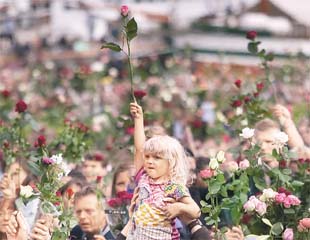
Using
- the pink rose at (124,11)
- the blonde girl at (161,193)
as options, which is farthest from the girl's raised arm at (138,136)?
the pink rose at (124,11)

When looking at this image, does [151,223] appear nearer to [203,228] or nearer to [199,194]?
[203,228]

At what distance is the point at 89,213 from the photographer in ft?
19.5

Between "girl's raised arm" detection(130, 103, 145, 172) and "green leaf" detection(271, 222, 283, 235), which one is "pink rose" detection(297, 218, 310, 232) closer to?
"green leaf" detection(271, 222, 283, 235)

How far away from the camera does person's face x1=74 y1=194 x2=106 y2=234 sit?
5902 millimetres

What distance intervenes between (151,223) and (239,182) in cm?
68

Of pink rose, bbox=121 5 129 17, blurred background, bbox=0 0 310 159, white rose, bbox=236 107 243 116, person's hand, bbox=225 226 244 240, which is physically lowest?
person's hand, bbox=225 226 244 240

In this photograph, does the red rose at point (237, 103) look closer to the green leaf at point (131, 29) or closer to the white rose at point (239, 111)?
the white rose at point (239, 111)

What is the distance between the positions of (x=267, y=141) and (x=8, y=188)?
1.66 meters

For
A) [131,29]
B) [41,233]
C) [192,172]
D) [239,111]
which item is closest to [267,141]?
[192,172]

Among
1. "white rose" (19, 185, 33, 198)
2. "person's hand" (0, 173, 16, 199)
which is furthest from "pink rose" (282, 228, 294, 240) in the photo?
"person's hand" (0, 173, 16, 199)

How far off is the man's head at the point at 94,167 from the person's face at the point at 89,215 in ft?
4.68

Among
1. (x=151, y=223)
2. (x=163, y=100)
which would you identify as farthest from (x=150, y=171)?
(x=163, y=100)

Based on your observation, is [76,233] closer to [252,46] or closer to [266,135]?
[266,135]

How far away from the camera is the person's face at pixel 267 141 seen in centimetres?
617
